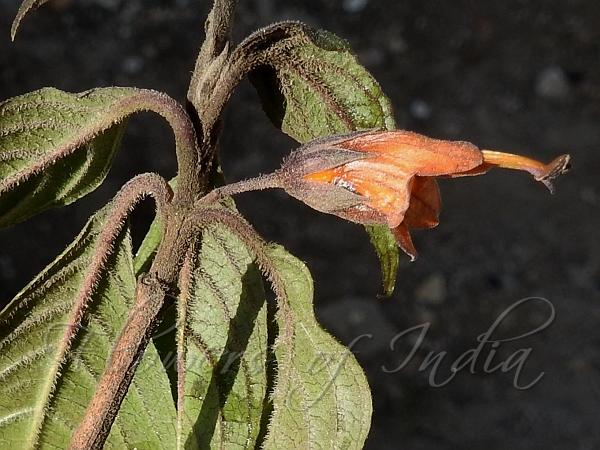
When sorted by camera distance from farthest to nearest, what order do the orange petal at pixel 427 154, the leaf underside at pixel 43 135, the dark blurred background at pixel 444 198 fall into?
1. the dark blurred background at pixel 444 198
2. the leaf underside at pixel 43 135
3. the orange petal at pixel 427 154

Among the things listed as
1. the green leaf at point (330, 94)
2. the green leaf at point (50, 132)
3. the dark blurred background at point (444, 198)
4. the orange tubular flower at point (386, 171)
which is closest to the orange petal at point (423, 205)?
the orange tubular flower at point (386, 171)

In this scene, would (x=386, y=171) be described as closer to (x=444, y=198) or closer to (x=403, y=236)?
(x=403, y=236)

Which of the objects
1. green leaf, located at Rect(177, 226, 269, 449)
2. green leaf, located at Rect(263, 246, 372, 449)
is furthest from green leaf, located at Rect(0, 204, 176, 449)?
green leaf, located at Rect(263, 246, 372, 449)

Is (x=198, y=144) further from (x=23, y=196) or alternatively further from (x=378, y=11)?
(x=378, y=11)

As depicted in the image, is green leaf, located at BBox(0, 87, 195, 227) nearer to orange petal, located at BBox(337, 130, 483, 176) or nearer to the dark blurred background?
orange petal, located at BBox(337, 130, 483, 176)

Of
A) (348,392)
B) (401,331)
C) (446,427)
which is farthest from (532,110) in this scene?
(348,392)

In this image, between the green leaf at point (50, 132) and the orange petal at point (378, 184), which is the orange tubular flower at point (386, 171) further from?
the green leaf at point (50, 132)

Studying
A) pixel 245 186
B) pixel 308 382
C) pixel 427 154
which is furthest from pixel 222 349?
pixel 427 154
